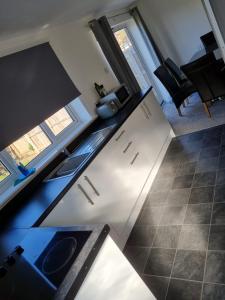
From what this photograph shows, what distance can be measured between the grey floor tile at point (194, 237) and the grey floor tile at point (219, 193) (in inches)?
13.4

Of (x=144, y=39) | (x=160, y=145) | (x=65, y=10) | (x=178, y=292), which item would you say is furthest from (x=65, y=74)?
(x=144, y=39)

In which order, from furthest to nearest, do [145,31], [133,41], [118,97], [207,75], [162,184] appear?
1. [133,41]
2. [145,31]
3. [207,75]
4. [118,97]
5. [162,184]

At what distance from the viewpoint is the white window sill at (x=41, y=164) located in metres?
2.35

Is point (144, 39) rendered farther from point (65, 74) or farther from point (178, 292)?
point (178, 292)

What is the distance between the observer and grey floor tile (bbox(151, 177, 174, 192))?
10.1ft

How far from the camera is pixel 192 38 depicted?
5.79 m

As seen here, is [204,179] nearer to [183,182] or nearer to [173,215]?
[183,182]

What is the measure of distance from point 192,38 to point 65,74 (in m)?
3.84

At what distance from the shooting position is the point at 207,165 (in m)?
3.04

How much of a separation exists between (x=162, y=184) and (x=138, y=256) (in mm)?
1054

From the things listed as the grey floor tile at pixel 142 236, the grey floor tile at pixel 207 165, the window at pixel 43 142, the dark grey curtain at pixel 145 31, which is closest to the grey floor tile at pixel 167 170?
the grey floor tile at pixel 207 165

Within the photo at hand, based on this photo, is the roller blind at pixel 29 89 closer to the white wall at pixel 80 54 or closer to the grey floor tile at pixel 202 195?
the white wall at pixel 80 54

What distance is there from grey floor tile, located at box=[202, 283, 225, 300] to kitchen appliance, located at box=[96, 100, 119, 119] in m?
2.28

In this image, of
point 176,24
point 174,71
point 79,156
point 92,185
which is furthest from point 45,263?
point 176,24
